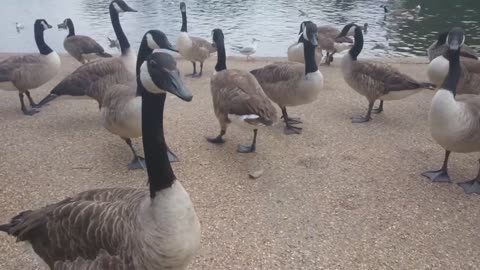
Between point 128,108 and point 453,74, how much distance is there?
4.40 meters

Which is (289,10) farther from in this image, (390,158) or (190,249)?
(190,249)

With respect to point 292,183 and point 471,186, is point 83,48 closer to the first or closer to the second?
point 292,183

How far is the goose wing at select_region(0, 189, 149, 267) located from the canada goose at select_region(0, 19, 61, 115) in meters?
5.24

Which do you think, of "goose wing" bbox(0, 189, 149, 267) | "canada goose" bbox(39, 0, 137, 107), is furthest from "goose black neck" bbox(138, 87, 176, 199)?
"canada goose" bbox(39, 0, 137, 107)

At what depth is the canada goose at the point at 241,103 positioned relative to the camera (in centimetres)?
565

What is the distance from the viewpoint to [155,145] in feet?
9.29

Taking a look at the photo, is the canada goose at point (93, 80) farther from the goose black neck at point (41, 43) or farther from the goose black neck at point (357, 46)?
the goose black neck at point (357, 46)

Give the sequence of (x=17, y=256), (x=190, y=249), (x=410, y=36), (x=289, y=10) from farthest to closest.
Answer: (x=289, y=10) < (x=410, y=36) < (x=17, y=256) < (x=190, y=249)

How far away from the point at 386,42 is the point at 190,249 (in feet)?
56.0

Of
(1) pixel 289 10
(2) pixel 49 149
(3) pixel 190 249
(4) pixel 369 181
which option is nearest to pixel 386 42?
(1) pixel 289 10

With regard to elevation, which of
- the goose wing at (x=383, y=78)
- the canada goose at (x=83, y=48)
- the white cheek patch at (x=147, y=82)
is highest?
the white cheek patch at (x=147, y=82)

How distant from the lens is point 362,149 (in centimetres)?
639

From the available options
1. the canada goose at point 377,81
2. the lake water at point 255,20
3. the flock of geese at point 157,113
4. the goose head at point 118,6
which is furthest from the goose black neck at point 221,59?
the lake water at point 255,20

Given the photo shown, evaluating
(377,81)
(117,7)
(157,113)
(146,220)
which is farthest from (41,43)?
(146,220)
